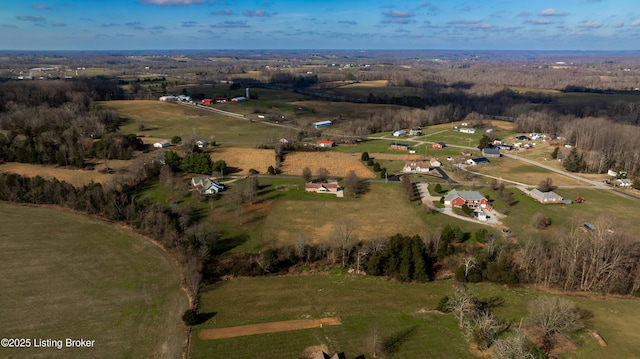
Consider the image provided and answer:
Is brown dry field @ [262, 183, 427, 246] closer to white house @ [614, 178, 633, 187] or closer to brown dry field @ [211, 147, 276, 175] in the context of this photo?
brown dry field @ [211, 147, 276, 175]

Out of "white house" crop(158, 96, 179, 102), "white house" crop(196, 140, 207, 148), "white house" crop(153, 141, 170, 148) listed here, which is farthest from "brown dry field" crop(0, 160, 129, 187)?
"white house" crop(158, 96, 179, 102)

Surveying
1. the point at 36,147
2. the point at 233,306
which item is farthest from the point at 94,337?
the point at 36,147

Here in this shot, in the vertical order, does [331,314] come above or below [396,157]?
below

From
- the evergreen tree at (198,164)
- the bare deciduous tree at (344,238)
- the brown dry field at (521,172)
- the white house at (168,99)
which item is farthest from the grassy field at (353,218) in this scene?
the white house at (168,99)

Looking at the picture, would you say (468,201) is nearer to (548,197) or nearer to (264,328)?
(548,197)

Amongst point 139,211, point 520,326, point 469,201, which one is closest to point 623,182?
point 469,201
